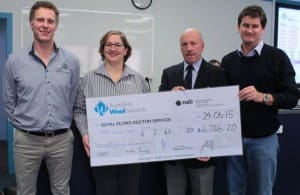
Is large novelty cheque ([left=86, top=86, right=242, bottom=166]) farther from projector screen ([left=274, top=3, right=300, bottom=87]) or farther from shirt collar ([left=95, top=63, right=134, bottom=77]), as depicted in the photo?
projector screen ([left=274, top=3, right=300, bottom=87])

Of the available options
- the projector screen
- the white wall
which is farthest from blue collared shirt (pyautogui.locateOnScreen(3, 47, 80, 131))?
the projector screen

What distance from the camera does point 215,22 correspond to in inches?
238

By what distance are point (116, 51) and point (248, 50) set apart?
0.86 m

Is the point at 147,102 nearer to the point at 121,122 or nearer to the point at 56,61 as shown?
the point at 121,122

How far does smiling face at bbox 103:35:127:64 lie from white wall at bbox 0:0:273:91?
320 centimetres

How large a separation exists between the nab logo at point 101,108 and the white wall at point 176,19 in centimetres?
327

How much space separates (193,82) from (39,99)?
38.7 inches

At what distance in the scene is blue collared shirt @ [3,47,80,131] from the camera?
2125mm

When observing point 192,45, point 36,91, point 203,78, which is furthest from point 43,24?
point 203,78

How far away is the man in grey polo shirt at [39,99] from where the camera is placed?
83.9 inches

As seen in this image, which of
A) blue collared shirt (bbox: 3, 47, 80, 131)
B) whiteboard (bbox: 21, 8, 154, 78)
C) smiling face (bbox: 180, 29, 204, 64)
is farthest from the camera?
whiteboard (bbox: 21, 8, 154, 78)

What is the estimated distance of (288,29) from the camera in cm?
537

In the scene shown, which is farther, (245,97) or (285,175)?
(285,175)

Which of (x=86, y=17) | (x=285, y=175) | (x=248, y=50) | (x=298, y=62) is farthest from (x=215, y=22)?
(x=248, y=50)
